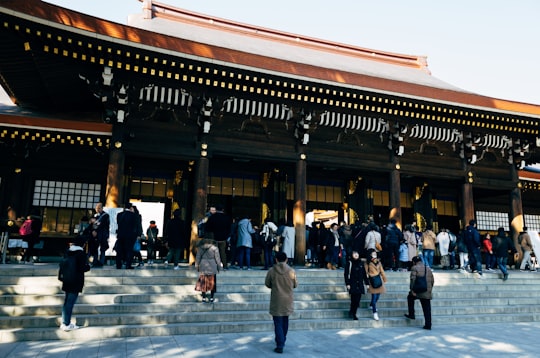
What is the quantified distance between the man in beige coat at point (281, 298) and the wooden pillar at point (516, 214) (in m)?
12.1

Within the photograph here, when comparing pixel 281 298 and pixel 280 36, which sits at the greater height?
pixel 280 36

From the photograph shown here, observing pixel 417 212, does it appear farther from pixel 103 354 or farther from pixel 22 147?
pixel 22 147

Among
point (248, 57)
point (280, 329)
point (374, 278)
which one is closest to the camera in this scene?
point (280, 329)

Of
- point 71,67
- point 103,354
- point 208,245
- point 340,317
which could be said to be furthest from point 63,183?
point 340,317

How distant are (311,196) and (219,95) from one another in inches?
242

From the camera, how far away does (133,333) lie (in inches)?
245

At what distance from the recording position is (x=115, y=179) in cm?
991

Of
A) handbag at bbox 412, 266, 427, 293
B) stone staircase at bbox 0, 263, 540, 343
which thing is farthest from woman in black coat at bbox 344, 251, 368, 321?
handbag at bbox 412, 266, 427, 293

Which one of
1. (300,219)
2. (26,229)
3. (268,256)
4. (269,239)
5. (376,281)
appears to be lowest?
(376,281)

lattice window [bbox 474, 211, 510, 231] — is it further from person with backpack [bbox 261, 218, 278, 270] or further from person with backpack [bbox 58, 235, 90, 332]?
person with backpack [bbox 58, 235, 90, 332]

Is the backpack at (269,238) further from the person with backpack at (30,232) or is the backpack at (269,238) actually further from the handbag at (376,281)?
the person with backpack at (30,232)

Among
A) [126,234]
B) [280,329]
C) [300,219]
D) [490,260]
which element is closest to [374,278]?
[280,329]

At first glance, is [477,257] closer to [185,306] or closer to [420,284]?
[420,284]

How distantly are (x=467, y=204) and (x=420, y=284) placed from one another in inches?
306
